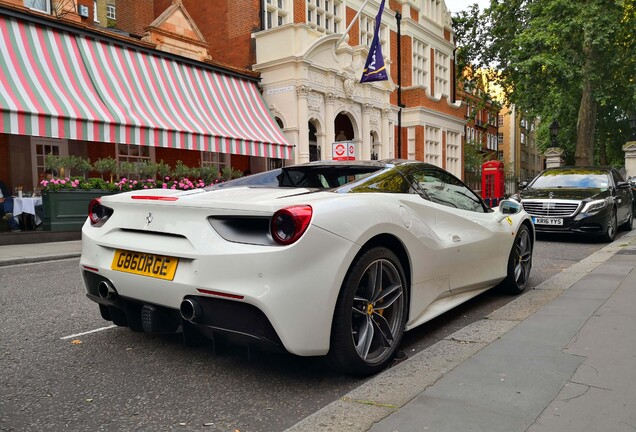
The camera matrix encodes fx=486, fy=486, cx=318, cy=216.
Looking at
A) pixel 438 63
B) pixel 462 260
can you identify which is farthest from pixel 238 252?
pixel 438 63

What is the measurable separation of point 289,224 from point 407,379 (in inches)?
43.1

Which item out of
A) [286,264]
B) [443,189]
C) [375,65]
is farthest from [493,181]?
[286,264]

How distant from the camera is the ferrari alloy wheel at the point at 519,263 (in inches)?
191

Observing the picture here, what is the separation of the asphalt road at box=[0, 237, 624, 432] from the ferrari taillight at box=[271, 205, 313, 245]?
2.26ft

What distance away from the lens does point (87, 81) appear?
40.7 feet

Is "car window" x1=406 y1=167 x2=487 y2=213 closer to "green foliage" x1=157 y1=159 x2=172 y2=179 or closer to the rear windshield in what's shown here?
the rear windshield

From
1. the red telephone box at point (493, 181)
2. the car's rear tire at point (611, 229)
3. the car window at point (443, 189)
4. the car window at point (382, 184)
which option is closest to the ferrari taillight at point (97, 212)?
the car window at point (382, 184)

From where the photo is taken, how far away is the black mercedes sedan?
30.3ft

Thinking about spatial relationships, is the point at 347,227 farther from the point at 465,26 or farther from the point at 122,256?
the point at 465,26

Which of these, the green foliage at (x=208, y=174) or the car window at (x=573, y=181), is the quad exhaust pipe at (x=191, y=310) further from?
the green foliage at (x=208, y=174)

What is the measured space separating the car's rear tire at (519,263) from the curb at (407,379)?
485 millimetres

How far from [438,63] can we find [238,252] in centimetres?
2879

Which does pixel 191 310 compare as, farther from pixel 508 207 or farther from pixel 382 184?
pixel 508 207

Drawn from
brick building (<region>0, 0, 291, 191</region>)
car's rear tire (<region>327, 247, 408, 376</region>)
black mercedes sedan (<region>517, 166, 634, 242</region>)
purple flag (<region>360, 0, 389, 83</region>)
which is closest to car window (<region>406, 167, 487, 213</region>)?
car's rear tire (<region>327, 247, 408, 376</region>)
